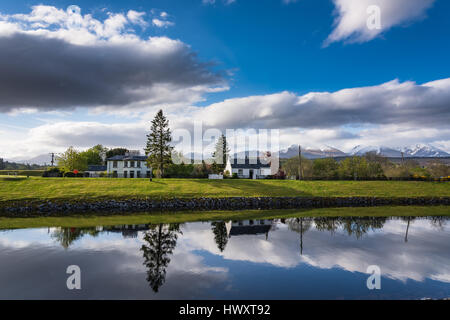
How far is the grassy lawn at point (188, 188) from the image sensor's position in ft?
118

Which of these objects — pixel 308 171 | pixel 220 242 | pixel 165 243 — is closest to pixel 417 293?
pixel 220 242

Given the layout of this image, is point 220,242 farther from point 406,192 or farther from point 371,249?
point 406,192

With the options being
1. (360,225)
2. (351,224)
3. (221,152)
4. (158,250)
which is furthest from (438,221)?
(221,152)

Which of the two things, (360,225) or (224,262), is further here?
(360,225)

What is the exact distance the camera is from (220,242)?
17.8 m

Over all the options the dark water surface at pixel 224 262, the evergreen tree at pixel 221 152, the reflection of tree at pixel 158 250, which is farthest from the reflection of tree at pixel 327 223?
the evergreen tree at pixel 221 152

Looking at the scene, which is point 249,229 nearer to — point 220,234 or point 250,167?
point 220,234

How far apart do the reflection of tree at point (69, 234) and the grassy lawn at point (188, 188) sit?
14.7m

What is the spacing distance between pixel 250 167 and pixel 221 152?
50.7 ft

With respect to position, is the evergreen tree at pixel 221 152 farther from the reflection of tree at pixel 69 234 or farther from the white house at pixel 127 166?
the reflection of tree at pixel 69 234

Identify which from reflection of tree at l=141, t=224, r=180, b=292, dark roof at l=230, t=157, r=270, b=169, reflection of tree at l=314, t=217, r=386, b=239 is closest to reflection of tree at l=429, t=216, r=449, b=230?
reflection of tree at l=314, t=217, r=386, b=239

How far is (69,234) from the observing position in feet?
63.1

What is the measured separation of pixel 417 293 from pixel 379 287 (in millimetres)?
1283

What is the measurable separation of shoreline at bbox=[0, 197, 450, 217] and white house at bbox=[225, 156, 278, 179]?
3049cm
